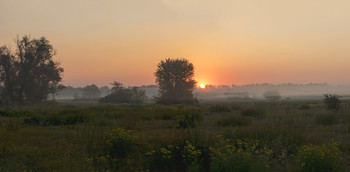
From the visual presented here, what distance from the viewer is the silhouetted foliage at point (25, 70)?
34.8 meters

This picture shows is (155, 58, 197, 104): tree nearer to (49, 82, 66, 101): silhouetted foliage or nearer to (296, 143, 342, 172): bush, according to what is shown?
(49, 82, 66, 101): silhouetted foliage

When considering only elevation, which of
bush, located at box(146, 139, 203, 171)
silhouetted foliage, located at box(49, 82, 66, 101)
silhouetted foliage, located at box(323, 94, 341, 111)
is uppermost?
silhouetted foliage, located at box(49, 82, 66, 101)

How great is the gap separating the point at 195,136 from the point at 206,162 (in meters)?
0.90

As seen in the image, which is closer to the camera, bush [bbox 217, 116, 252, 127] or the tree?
bush [bbox 217, 116, 252, 127]

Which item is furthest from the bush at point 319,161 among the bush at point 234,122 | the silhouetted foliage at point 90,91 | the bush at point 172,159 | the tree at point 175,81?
the silhouetted foliage at point 90,91

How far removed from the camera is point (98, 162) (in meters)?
6.02

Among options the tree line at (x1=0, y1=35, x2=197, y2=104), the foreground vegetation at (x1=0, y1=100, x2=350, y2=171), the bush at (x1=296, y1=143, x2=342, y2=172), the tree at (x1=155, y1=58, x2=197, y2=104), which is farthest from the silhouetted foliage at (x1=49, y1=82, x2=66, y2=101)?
the bush at (x1=296, y1=143, x2=342, y2=172)

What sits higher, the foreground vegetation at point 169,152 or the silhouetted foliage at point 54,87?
the silhouetted foliage at point 54,87

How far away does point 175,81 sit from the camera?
141 feet

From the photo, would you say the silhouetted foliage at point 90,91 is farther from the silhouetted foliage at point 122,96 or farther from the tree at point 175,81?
the tree at point 175,81

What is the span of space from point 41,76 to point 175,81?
22688 millimetres

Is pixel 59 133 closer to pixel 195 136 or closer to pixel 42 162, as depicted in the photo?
pixel 42 162

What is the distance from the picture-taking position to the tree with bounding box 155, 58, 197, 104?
1667 inches

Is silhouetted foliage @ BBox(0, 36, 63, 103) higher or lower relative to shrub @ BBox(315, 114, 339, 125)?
higher
